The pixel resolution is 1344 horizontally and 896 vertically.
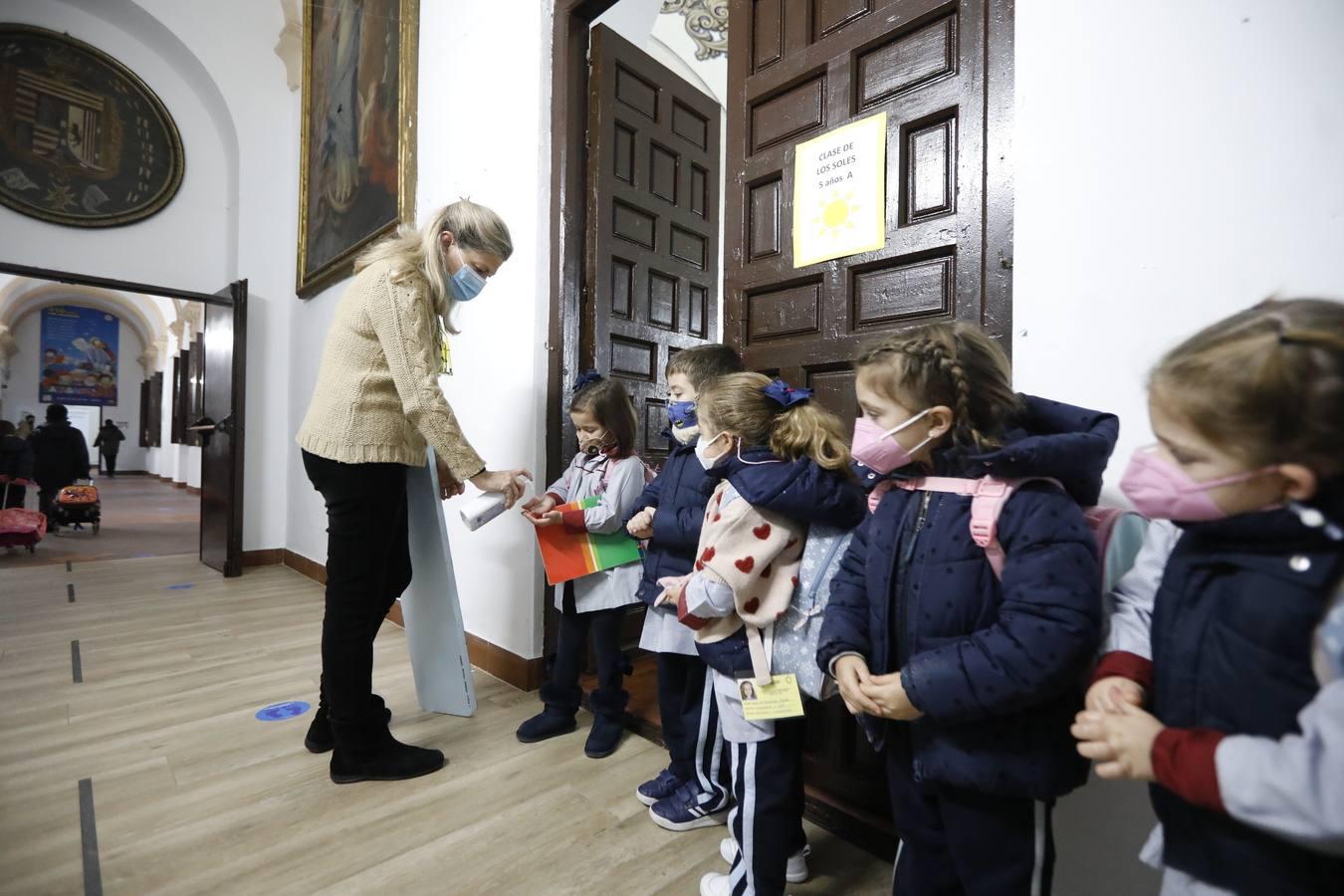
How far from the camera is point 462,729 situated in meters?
2.12

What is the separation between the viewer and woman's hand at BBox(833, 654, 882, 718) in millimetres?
942

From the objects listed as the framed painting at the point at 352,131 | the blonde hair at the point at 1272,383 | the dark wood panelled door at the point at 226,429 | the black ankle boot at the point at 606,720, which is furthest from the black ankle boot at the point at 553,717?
the dark wood panelled door at the point at 226,429

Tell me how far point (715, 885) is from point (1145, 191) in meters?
1.61

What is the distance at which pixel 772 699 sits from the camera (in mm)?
1213

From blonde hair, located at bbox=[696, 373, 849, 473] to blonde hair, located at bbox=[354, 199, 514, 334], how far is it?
0.85m

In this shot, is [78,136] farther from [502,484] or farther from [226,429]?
[502,484]

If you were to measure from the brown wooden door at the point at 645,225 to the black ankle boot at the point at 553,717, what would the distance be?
701 mm

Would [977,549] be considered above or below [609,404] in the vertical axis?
below

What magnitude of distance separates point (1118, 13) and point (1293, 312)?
871 mm

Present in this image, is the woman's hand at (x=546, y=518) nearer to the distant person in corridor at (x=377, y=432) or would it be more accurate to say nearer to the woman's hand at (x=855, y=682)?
the distant person in corridor at (x=377, y=432)

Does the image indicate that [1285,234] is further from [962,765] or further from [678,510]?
[678,510]

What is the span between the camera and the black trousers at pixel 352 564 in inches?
66.4

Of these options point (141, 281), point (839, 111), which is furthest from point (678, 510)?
point (141, 281)

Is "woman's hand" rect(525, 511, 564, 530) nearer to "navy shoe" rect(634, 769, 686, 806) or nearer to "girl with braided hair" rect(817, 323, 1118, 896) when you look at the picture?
"navy shoe" rect(634, 769, 686, 806)
